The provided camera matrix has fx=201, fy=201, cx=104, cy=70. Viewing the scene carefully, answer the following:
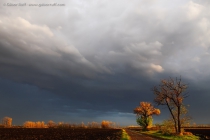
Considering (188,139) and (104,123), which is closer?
(188,139)

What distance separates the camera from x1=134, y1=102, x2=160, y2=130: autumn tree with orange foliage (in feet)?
266

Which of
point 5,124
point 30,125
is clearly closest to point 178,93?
point 30,125

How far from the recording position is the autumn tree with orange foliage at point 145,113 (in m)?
81.1

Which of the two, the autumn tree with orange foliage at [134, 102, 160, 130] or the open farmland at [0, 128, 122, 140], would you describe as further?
the autumn tree with orange foliage at [134, 102, 160, 130]

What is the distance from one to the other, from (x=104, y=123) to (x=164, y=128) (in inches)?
3281

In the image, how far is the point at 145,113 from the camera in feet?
272

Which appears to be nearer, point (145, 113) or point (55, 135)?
point (55, 135)

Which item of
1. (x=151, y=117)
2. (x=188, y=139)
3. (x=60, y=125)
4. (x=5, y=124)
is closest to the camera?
(x=188, y=139)

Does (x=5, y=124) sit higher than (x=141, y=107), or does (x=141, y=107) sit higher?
(x=141, y=107)

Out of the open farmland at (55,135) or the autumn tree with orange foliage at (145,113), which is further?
the autumn tree with orange foliage at (145,113)

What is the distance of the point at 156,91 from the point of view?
5009 cm

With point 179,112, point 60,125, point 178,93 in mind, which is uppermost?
point 178,93

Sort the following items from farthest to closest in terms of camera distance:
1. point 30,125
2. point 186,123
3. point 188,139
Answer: point 30,125 → point 186,123 → point 188,139

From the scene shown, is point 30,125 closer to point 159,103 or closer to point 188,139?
point 159,103
